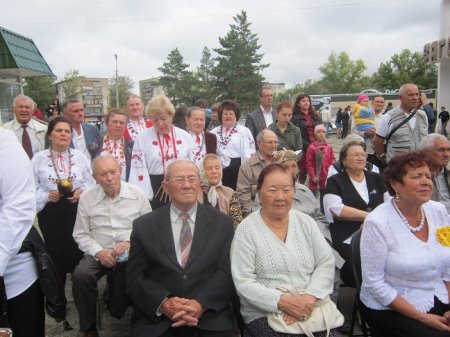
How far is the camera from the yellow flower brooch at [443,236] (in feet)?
8.18

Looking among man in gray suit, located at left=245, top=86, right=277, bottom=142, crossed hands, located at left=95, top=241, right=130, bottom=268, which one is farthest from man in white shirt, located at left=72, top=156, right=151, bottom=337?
man in gray suit, located at left=245, top=86, right=277, bottom=142

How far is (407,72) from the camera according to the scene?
42.0 meters

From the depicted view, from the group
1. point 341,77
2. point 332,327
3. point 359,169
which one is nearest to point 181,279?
point 332,327

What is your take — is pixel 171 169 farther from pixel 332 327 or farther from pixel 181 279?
pixel 332 327

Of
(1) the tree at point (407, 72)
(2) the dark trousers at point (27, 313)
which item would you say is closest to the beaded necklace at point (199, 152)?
(2) the dark trousers at point (27, 313)

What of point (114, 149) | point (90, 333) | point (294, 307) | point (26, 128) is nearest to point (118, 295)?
point (90, 333)

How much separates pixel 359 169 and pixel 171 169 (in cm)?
185

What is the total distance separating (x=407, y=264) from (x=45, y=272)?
2208mm

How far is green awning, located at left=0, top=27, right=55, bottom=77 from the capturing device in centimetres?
943

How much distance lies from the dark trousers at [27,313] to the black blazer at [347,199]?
246 centimetres

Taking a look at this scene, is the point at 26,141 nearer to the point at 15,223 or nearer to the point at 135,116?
the point at 135,116

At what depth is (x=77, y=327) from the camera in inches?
138

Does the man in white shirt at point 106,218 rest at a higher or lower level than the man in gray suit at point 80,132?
lower

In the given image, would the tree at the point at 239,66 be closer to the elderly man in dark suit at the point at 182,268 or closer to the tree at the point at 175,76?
the tree at the point at 175,76
